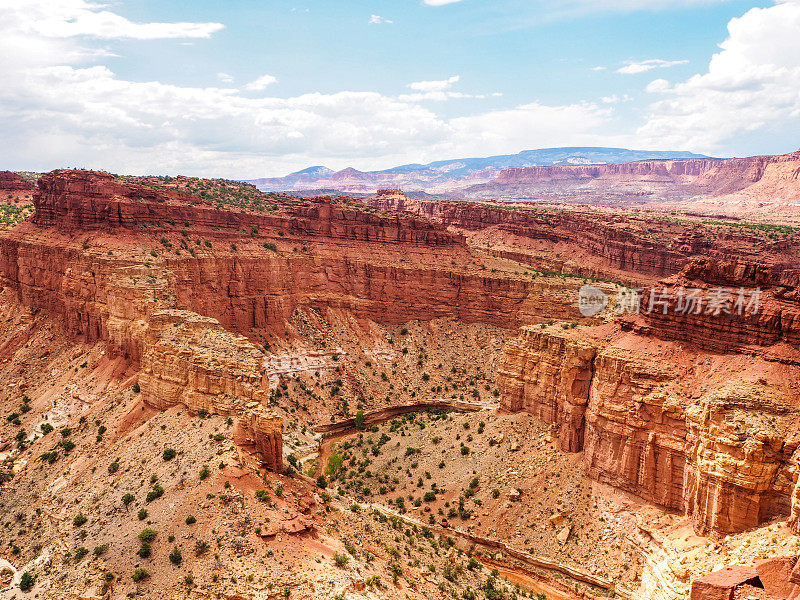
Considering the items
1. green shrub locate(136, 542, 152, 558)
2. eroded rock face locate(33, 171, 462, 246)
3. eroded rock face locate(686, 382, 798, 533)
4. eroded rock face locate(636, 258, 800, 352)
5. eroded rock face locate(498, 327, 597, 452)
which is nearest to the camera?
green shrub locate(136, 542, 152, 558)

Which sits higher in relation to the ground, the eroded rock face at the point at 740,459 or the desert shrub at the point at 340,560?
the eroded rock face at the point at 740,459

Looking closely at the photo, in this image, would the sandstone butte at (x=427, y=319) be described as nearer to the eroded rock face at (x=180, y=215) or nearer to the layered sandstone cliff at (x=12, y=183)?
the eroded rock face at (x=180, y=215)

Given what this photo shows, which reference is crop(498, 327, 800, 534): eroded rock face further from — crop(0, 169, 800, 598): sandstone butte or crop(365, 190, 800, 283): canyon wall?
crop(365, 190, 800, 283): canyon wall

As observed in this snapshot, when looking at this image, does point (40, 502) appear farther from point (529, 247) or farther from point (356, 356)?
point (529, 247)

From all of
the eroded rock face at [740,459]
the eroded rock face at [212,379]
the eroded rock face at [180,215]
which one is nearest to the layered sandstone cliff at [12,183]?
the eroded rock face at [180,215]

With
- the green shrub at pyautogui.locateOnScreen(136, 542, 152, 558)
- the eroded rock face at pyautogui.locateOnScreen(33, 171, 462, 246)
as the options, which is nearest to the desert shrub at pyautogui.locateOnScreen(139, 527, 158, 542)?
the green shrub at pyautogui.locateOnScreen(136, 542, 152, 558)

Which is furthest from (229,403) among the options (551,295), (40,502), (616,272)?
(616,272)

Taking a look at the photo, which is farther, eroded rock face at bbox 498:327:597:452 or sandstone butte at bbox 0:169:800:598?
eroded rock face at bbox 498:327:597:452
